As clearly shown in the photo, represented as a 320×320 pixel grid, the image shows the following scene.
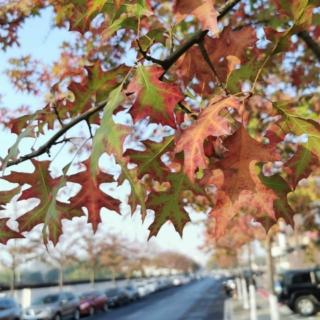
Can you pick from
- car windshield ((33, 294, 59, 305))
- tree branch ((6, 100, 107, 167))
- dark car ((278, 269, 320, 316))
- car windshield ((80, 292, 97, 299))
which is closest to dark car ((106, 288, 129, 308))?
car windshield ((80, 292, 97, 299))

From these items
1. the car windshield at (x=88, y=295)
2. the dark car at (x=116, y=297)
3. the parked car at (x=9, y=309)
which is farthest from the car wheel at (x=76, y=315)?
the dark car at (x=116, y=297)

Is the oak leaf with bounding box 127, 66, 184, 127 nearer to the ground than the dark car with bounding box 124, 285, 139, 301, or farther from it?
farther from it

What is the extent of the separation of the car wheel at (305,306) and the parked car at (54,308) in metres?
12.6

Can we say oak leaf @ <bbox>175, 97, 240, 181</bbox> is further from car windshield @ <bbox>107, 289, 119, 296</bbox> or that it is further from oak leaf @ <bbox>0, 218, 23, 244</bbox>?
car windshield @ <bbox>107, 289, 119, 296</bbox>

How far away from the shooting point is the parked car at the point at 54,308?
27250 millimetres

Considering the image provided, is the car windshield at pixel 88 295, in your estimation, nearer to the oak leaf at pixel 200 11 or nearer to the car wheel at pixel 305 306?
the car wheel at pixel 305 306

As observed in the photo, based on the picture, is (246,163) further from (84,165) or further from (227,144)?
(84,165)

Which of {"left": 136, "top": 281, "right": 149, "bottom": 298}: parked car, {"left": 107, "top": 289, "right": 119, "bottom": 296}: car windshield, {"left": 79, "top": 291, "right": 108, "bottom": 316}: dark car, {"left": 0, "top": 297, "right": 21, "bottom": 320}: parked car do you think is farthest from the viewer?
{"left": 136, "top": 281, "right": 149, "bottom": 298}: parked car

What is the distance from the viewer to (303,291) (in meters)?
22.5

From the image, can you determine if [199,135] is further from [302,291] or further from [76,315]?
[76,315]

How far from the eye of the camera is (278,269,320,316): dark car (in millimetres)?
22141

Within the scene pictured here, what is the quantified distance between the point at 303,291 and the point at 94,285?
1349 inches

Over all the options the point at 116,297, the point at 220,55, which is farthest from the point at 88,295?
the point at 220,55

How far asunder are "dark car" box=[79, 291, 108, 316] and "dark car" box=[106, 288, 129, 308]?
1848mm
